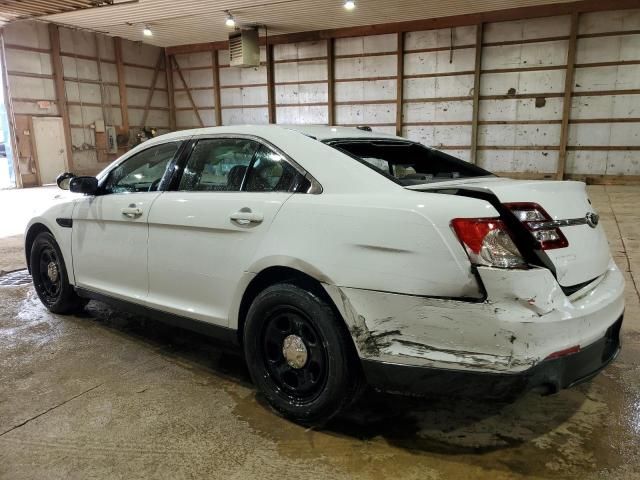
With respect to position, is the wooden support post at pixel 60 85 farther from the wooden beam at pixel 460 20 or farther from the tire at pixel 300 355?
the tire at pixel 300 355

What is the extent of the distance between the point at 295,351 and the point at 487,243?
38.1 inches

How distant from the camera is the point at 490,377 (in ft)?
5.67

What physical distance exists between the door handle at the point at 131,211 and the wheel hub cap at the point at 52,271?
1.19 metres

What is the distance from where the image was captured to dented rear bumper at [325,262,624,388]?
169 cm

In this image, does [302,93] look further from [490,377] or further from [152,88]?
[490,377]

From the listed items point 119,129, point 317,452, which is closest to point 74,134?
point 119,129

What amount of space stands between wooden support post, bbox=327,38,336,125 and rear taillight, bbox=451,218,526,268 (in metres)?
13.2

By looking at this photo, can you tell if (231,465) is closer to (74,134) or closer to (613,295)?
(613,295)

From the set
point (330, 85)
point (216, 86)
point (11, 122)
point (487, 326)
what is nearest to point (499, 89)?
point (330, 85)

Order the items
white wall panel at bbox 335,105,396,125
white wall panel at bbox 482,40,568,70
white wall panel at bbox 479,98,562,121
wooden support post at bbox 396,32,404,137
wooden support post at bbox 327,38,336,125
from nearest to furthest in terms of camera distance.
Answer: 1. white wall panel at bbox 482,40,568,70
2. white wall panel at bbox 479,98,562,121
3. wooden support post at bbox 396,32,404,137
4. white wall panel at bbox 335,105,396,125
5. wooden support post at bbox 327,38,336,125

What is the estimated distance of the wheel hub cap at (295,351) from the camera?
2168 millimetres

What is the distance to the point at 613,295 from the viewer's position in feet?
6.66

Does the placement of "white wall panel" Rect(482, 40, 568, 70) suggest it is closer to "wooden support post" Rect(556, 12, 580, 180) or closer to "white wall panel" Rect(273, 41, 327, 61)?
"wooden support post" Rect(556, 12, 580, 180)

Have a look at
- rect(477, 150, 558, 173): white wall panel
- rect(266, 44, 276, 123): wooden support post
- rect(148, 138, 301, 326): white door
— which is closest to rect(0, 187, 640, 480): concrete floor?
rect(148, 138, 301, 326): white door
